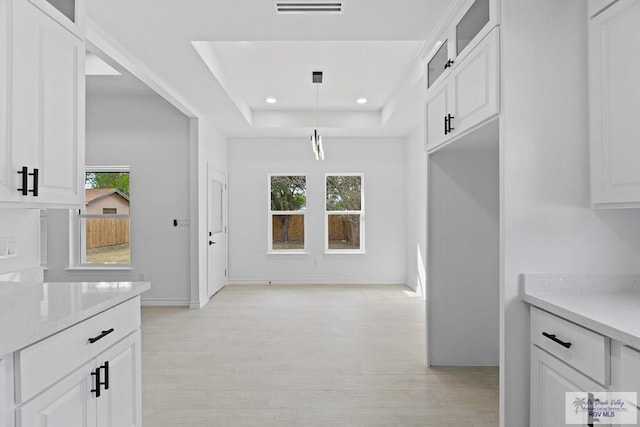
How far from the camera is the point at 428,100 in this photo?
10.4ft

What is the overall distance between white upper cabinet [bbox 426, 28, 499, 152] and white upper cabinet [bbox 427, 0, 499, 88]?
0.05 m

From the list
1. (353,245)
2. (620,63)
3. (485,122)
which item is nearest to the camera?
(620,63)

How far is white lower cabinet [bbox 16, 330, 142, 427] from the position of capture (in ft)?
4.29

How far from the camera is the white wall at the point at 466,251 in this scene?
10.7 feet

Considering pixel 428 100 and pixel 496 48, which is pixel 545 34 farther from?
pixel 428 100

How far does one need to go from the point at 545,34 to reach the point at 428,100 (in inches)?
48.1

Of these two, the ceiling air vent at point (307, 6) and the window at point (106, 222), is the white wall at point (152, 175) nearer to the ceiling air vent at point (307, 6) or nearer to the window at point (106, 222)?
the window at point (106, 222)

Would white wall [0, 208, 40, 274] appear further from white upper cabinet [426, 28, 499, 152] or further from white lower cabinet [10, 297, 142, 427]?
white upper cabinet [426, 28, 499, 152]

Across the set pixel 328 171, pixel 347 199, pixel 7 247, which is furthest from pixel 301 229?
pixel 7 247

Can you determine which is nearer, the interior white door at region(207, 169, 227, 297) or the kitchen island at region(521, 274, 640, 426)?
the kitchen island at region(521, 274, 640, 426)

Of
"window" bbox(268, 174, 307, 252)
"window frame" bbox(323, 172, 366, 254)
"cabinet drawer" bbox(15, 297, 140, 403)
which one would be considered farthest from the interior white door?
"cabinet drawer" bbox(15, 297, 140, 403)

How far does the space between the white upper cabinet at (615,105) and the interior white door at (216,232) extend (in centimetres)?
490

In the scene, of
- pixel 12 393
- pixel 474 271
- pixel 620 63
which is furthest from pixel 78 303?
pixel 474 271

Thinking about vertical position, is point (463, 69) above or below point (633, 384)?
above
